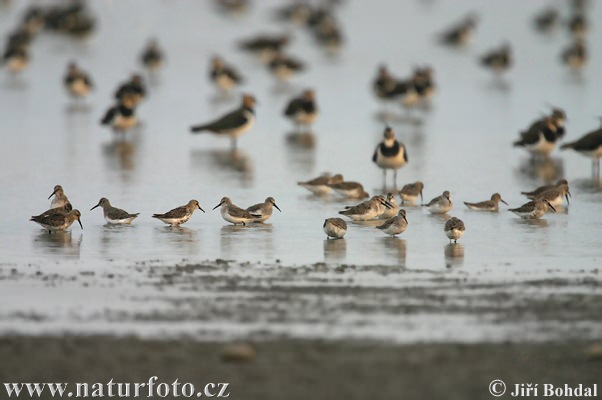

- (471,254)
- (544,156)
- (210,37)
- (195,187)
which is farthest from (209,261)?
(210,37)

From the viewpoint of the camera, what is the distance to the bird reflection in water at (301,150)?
21875 mm

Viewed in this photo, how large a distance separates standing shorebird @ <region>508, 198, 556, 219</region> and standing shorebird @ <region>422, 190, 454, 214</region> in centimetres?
74

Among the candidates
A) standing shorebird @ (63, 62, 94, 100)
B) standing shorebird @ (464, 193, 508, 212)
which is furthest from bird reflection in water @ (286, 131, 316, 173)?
standing shorebird @ (63, 62, 94, 100)

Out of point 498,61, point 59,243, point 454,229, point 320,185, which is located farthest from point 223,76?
point 454,229

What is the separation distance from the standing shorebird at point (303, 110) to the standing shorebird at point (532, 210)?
443 inches

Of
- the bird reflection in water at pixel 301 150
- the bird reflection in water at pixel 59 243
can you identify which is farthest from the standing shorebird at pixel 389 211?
the bird reflection in water at pixel 301 150

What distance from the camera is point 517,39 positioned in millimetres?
47156

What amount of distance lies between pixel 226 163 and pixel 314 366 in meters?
12.9

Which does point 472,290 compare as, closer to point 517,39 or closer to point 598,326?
point 598,326

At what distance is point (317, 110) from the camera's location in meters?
27.7

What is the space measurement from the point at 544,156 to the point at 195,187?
6800 mm

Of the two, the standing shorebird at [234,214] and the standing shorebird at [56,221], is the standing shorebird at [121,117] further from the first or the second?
the standing shorebird at [56,221]

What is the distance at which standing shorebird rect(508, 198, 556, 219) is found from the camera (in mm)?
16328

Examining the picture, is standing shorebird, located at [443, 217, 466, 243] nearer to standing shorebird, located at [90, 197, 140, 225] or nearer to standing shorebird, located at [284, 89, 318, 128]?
standing shorebird, located at [90, 197, 140, 225]
